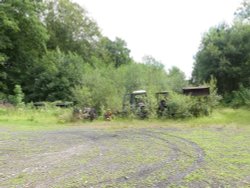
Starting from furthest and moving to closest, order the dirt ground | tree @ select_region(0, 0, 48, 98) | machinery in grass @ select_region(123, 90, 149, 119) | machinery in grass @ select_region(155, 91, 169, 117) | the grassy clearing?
tree @ select_region(0, 0, 48, 98)
machinery in grass @ select_region(123, 90, 149, 119)
machinery in grass @ select_region(155, 91, 169, 117)
the grassy clearing
the dirt ground

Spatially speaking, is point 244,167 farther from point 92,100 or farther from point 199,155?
point 92,100

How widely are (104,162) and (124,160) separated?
35 centimetres

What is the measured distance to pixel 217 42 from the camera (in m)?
18.5

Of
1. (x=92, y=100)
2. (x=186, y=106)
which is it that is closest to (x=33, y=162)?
(x=186, y=106)

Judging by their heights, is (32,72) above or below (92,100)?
above

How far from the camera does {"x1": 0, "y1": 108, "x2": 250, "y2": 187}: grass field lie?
366 centimetres

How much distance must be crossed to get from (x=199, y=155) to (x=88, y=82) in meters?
11.1

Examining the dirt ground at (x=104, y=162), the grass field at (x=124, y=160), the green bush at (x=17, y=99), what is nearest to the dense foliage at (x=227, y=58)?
the grass field at (x=124, y=160)

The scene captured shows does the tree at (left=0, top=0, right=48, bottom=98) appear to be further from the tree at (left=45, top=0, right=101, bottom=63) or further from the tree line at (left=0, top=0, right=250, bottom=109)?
the tree at (left=45, top=0, right=101, bottom=63)

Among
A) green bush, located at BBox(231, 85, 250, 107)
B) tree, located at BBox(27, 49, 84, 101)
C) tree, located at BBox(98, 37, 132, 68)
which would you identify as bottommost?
green bush, located at BBox(231, 85, 250, 107)

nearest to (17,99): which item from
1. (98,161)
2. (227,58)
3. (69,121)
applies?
(69,121)

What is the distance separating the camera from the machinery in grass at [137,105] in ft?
39.2

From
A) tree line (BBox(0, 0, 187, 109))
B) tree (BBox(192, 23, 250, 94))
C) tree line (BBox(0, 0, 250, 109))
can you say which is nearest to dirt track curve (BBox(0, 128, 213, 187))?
tree line (BBox(0, 0, 250, 109))

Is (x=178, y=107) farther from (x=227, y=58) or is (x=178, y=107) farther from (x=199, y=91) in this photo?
(x=227, y=58)
